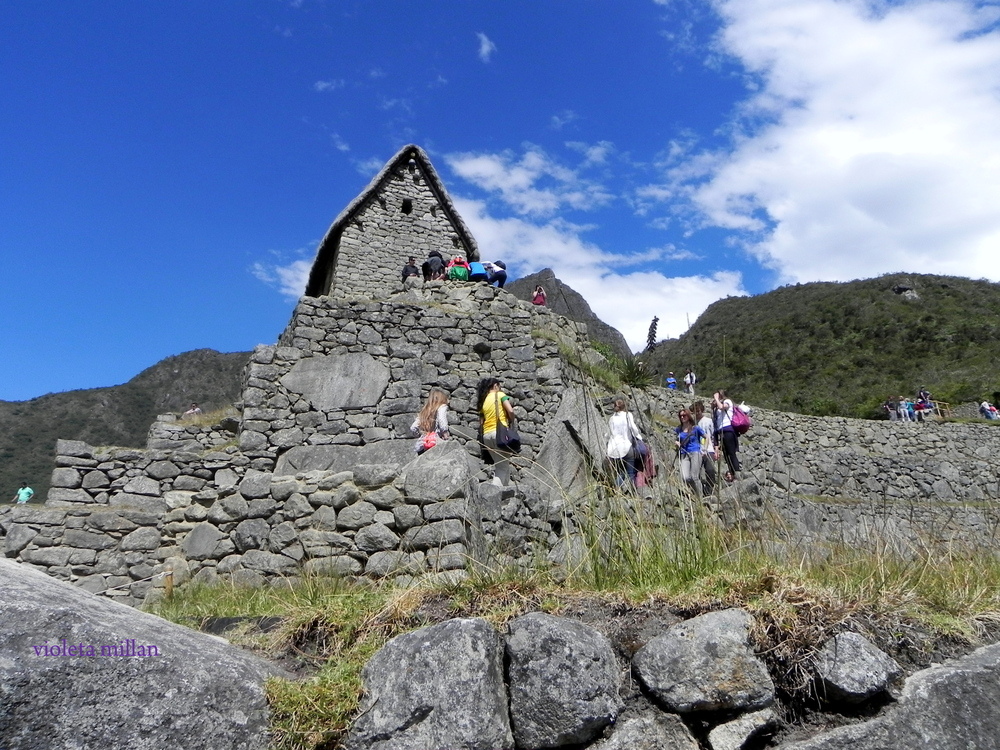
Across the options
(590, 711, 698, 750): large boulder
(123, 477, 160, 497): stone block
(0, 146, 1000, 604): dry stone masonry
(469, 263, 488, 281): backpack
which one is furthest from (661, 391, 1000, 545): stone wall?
(590, 711, 698, 750): large boulder

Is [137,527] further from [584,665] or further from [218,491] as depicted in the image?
[584,665]

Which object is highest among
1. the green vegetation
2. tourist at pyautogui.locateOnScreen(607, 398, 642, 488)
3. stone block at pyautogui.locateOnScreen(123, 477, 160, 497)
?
tourist at pyautogui.locateOnScreen(607, 398, 642, 488)

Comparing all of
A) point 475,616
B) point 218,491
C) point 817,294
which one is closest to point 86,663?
point 475,616

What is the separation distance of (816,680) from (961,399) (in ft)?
115

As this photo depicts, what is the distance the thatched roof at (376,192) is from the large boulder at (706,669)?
15598mm

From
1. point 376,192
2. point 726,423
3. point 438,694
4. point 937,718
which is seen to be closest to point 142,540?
point 438,694

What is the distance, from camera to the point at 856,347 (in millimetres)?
43438

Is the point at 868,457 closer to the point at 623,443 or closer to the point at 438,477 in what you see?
the point at 623,443

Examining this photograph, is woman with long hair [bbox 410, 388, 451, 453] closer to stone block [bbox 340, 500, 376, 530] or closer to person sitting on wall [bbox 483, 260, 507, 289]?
stone block [bbox 340, 500, 376, 530]

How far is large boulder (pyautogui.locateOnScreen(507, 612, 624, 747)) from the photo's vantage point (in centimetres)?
236

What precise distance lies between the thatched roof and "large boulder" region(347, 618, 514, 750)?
15362 millimetres

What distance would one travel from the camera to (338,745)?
2336mm

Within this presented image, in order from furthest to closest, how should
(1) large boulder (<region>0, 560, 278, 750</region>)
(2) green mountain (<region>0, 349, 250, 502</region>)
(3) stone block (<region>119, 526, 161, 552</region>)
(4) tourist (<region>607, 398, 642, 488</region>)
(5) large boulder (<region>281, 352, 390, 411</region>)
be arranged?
(2) green mountain (<region>0, 349, 250, 502</region>) → (5) large boulder (<region>281, 352, 390, 411</region>) → (3) stone block (<region>119, 526, 161, 552</region>) → (4) tourist (<region>607, 398, 642, 488</region>) → (1) large boulder (<region>0, 560, 278, 750</region>)

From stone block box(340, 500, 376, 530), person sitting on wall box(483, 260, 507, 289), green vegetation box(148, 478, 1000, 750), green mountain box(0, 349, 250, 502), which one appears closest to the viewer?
green vegetation box(148, 478, 1000, 750)
